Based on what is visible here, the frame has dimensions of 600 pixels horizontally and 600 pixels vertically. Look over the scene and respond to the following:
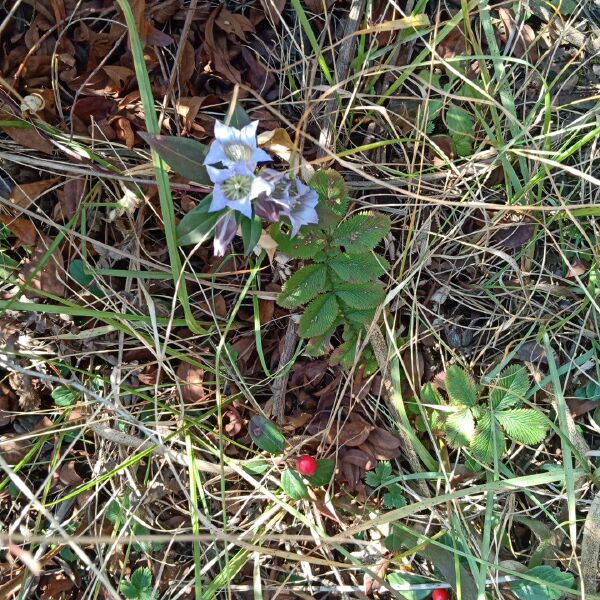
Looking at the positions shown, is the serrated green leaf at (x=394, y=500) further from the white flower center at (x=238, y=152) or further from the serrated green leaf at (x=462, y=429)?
the white flower center at (x=238, y=152)

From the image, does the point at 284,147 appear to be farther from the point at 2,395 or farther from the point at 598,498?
the point at 598,498

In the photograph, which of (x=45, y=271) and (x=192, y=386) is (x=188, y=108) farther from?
(x=192, y=386)

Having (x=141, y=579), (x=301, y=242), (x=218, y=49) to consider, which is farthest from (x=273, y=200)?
(x=141, y=579)

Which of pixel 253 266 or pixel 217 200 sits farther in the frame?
pixel 253 266

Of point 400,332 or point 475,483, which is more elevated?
point 400,332

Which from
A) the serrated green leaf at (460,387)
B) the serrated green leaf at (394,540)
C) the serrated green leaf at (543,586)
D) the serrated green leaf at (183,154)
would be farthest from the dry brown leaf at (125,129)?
the serrated green leaf at (543,586)

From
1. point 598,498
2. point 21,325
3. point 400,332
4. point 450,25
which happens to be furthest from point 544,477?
point 21,325
